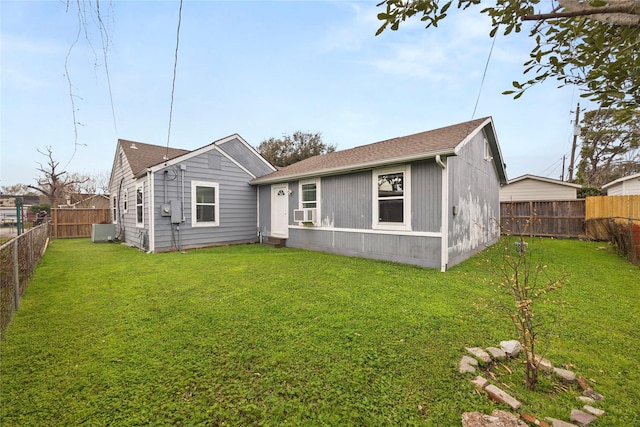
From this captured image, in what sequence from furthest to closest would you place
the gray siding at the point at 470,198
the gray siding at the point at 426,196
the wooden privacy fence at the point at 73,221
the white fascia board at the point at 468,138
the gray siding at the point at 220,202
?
1. the wooden privacy fence at the point at 73,221
2. the gray siding at the point at 220,202
3. the gray siding at the point at 470,198
4. the gray siding at the point at 426,196
5. the white fascia board at the point at 468,138

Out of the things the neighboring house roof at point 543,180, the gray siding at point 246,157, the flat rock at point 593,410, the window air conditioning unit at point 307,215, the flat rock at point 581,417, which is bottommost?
the flat rock at point 593,410

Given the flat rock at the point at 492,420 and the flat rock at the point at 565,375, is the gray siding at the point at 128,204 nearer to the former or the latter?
the flat rock at the point at 492,420

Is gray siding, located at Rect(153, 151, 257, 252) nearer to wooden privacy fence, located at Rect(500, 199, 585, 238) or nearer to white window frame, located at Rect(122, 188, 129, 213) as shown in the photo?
white window frame, located at Rect(122, 188, 129, 213)

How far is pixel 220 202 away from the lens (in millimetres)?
9961

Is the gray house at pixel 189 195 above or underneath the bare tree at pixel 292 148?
underneath

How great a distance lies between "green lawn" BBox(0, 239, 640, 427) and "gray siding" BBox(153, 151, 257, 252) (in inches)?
147

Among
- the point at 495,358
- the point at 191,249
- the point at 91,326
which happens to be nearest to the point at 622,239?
the point at 495,358

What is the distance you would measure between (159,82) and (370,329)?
5451 mm

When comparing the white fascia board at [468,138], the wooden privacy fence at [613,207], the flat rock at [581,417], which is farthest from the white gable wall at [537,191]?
the flat rock at [581,417]

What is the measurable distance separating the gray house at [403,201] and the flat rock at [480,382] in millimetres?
3064

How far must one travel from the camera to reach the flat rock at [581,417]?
1719 millimetres

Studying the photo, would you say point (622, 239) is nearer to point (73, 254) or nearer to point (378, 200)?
point (378, 200)

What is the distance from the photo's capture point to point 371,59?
26.1 feet

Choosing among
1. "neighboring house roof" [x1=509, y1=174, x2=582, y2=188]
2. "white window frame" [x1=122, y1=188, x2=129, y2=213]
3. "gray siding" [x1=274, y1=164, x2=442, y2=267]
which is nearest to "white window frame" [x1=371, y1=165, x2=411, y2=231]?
"gray siding" [x1=274, y1=164, x2=442, y2=267]
